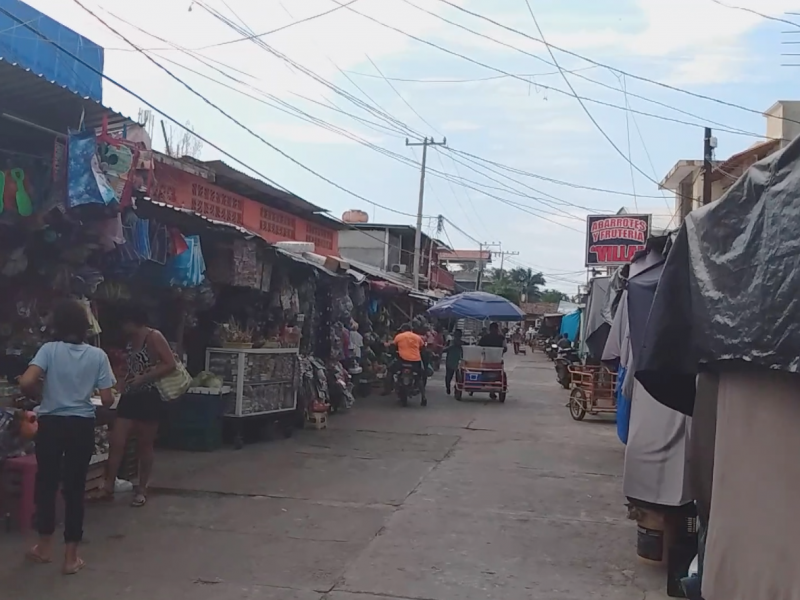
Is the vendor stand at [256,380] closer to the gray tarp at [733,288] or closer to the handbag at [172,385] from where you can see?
the handbag at [172,385]

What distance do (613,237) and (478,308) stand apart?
3.77 meters

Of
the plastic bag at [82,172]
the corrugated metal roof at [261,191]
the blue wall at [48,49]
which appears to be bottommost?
the plastic bag at [82,172]

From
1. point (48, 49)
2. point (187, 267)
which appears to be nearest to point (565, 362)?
point (48, 49)

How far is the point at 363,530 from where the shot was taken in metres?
6.77

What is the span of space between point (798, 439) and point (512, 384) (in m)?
21.3

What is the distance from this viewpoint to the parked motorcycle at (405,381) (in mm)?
16125

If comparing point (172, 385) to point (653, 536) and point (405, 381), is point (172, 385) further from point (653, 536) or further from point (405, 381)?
point (405, 381)

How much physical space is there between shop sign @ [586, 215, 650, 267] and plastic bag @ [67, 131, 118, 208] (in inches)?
577

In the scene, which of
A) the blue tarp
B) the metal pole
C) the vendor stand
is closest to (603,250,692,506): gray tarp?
the vendor stand

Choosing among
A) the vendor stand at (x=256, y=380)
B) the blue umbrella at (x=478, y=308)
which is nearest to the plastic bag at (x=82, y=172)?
the vendor stand at (x=256, y=380)

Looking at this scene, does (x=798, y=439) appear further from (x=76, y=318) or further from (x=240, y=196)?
(x=240, y=196)

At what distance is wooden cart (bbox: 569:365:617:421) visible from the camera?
1490cm

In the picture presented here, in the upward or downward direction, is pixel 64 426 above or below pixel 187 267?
below

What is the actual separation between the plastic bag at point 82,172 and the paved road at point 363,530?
2552 millimetres
